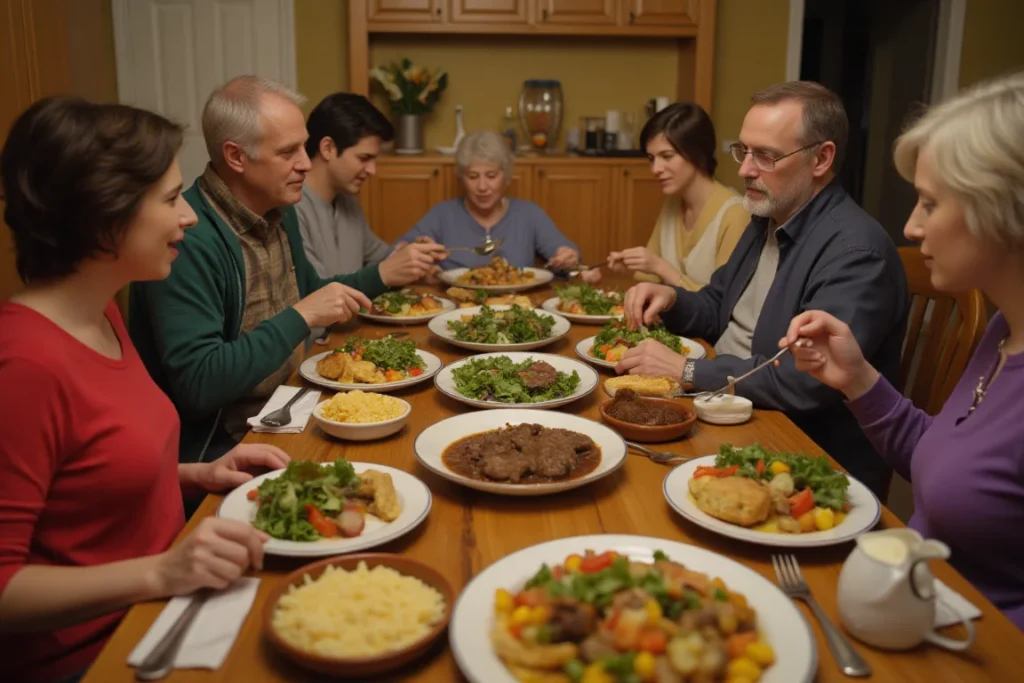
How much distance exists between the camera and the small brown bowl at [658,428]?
1722mm

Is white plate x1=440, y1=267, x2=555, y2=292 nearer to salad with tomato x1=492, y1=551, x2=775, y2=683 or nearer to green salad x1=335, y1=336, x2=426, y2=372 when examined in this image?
green salad x1=335, y1=336, x2=426, y2=372

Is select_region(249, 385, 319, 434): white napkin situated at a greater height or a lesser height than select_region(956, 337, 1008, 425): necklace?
lesser

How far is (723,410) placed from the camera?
1867 millimetres

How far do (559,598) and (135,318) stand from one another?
168cm

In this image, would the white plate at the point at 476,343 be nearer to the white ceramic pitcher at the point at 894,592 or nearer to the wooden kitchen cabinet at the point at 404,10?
the white ceramic pitcher at the point at 894,592

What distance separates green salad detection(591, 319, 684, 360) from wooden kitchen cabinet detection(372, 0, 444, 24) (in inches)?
139

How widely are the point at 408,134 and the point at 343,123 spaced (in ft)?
6.22

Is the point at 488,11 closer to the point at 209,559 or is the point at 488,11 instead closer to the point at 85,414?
the point at 85,414

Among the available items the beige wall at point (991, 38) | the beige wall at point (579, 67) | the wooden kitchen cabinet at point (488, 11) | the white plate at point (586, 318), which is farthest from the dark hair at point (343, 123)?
the beige wall at point (991, 38)

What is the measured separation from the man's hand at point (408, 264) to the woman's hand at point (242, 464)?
1.50 meters

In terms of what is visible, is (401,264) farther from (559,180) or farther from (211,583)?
(559,180)

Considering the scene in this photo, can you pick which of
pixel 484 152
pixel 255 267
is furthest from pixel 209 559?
pixel 484 152

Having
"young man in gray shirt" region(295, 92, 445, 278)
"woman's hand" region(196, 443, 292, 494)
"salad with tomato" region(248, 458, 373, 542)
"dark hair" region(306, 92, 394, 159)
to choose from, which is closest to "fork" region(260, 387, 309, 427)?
"woman's hand" region(196, 443, 292, 494)

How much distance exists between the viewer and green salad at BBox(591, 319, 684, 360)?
2.37 metres
